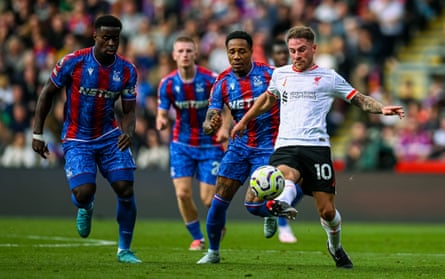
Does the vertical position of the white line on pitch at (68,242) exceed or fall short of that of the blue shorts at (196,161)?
it falls short

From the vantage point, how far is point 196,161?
14.5 m

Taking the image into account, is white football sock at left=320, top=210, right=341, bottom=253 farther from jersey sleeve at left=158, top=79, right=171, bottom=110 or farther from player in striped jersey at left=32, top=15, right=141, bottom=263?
jersey sleeve at left=158, top=79, right=171, bottom=110

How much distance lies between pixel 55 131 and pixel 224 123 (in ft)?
33.7

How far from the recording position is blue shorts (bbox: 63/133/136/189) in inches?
441

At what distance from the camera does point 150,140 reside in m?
21.5

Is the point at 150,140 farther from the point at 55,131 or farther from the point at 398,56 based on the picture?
the point at 398,56

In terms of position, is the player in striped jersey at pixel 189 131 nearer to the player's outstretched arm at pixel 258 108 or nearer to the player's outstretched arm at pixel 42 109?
the player's outstretched arm at pixel 42 109

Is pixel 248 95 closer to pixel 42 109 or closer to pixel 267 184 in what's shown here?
pixel 42 109

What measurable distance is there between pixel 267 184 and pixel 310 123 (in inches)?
44.5

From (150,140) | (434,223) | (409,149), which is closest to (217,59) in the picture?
(150,140)

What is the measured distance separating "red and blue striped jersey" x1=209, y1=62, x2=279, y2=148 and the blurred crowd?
8.68 m

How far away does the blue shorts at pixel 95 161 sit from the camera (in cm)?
1120

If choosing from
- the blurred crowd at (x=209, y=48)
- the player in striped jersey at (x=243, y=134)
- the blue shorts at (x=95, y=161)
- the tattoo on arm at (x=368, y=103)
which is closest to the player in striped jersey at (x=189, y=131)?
the player in striped jersey at (x=243, y=134)

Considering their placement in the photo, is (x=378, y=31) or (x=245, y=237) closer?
(x=245, y=237)
